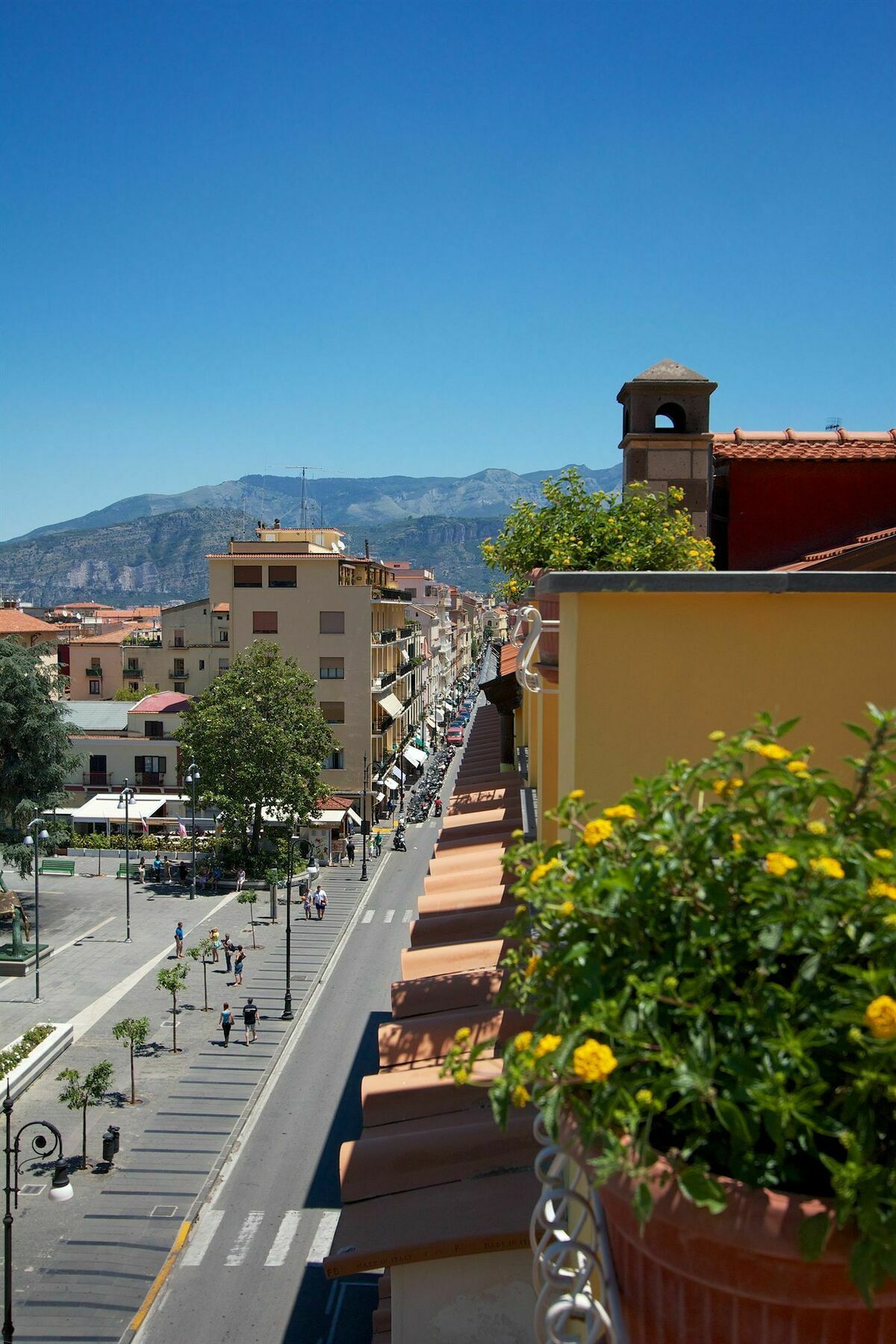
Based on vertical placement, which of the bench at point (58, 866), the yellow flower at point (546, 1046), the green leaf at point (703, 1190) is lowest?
the bench at point (58, 866)

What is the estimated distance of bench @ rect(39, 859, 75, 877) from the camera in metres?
46.0

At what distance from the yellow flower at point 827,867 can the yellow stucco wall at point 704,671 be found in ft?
5.77

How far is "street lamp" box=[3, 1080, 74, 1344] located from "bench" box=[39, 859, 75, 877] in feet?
81.4

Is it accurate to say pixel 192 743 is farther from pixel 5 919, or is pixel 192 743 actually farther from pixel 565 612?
pixel 565 612

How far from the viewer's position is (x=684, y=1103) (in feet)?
7.76

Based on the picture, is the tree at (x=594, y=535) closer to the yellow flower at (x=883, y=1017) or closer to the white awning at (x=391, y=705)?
the yellow flower at (x=883, y=1017)

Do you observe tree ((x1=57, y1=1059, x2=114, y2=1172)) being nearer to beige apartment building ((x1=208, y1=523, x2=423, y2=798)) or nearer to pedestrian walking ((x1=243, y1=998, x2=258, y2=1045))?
pedestrian walking ((x1=243, y1=998, x2=258, y2=1045))

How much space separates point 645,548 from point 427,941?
123 inches

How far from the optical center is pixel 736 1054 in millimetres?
2383

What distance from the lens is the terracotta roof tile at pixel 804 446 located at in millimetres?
14156

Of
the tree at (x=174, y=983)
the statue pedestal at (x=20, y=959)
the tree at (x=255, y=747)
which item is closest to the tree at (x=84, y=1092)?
the tree at (x=174, y=983)

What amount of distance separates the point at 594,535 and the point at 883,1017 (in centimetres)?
615

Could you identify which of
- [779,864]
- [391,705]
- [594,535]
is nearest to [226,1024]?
[594,535]

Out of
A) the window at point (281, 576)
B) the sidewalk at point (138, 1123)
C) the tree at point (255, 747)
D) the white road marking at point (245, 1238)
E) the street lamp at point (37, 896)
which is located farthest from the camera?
the window at point (281, 576)
